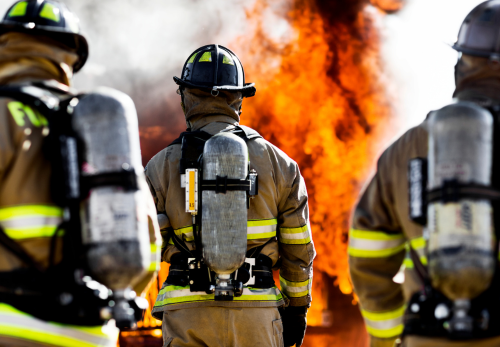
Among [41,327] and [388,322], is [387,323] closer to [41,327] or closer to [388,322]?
[388,322]

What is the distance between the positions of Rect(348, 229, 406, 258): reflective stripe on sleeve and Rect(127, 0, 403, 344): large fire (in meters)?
4.65

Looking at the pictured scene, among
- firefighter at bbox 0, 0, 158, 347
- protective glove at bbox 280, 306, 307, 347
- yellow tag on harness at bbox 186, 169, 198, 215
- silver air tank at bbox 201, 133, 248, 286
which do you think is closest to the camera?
firefighter at bbox 0, 0, 158, 347

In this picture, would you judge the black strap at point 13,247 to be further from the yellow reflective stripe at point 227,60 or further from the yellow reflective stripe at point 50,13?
the yellow reflective stripe at point 227,60

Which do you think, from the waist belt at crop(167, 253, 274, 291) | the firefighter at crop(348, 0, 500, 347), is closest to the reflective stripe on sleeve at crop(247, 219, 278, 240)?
the waist belt at crop(167, 253, 274, 291)

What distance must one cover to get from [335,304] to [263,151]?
3.91 metres

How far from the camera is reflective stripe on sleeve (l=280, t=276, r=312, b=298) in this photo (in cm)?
427

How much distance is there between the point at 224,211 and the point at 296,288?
90 cm

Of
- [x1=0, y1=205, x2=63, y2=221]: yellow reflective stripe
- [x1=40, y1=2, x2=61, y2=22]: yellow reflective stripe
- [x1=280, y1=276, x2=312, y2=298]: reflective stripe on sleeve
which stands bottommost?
[x1=280, y1=276, x2=312, y2=298]: reflective stripe on sleeve

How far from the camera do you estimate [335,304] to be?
7570mm

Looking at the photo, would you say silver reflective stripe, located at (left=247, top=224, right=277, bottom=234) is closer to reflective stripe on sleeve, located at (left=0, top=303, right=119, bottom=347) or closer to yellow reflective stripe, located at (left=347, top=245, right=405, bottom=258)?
yellow reflective stripe, located at (left=347, top=245, right=405, bottom=258)

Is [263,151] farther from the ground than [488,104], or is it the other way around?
[488,104]

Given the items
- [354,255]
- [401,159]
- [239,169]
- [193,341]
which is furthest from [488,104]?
[193,341]

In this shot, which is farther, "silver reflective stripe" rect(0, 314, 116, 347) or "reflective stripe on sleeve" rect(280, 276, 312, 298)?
"reflective stripe on sleeve" rect(280, 276, 312, 298)

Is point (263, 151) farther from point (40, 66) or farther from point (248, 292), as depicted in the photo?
point (40, 66)
